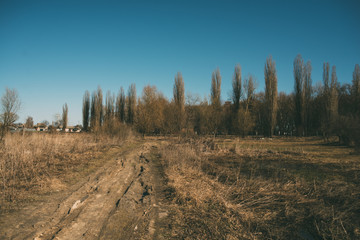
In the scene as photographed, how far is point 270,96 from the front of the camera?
2850cm

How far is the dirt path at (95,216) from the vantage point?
2.61m

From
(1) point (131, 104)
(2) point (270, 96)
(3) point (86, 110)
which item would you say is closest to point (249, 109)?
(2) point (270, 96)

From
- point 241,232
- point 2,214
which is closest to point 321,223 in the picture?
point 241,232

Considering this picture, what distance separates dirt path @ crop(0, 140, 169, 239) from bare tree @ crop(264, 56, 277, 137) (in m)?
27.4

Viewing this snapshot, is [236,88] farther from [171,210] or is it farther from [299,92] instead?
[171,210]

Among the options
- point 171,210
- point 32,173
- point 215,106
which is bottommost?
point 171,210

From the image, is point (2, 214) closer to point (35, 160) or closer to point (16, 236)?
point (16, 236)

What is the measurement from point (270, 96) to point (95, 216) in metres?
29.8

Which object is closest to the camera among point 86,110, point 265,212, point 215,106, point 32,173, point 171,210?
point 265,212

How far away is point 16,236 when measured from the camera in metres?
2.50

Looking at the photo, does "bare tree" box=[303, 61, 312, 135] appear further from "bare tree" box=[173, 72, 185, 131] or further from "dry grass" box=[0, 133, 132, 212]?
"dry grass" box=[0, 133, 132, 212]

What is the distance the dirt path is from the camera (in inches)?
103

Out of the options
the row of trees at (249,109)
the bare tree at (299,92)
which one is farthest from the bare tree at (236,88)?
the bare tree at (299,92)

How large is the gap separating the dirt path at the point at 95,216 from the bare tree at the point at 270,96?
2738cm
